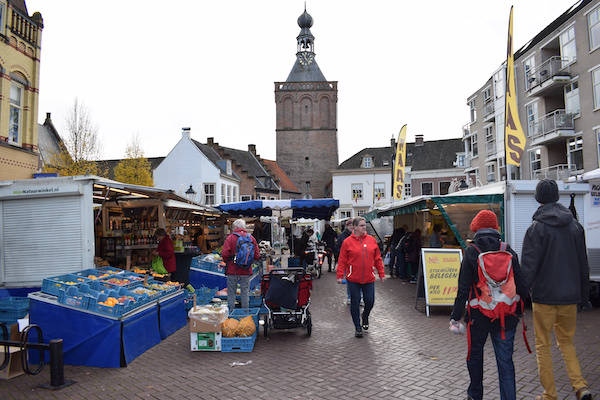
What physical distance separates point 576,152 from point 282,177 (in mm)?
38705

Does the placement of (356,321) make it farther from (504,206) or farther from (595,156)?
(595,156)

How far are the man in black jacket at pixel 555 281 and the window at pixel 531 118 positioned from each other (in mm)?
25756

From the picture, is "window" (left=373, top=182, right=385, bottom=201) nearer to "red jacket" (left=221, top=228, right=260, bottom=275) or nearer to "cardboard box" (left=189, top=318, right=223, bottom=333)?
"red jacket" (left=221, top=228, right=260, bottom=275)

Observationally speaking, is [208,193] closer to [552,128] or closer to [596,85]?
[552,128]

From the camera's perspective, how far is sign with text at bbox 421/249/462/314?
912cm

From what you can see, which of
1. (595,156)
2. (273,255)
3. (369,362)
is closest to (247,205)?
(273,255)

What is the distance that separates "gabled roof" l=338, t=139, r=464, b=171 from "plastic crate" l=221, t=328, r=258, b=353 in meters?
45.7

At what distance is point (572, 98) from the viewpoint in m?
23.5

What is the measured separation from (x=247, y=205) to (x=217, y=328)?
8102 mm

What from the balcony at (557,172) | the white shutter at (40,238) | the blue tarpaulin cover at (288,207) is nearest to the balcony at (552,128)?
the balcony at (557,172)

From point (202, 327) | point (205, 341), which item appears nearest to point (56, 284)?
point (202, 327)

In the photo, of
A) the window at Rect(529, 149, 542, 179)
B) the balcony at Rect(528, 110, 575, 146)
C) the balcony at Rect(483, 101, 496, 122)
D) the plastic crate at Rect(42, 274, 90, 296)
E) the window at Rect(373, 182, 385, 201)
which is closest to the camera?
the plastic crate at Rect(42, 274, 90, 296)

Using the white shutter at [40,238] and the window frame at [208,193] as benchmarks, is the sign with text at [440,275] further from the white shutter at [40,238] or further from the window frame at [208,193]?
the window frame at [208,193]

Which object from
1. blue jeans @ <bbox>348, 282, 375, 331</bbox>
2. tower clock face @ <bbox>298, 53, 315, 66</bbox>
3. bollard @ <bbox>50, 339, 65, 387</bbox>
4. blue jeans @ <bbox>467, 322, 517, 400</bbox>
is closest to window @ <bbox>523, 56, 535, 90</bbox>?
blue jeans @ <bbox>348, 282, 375, 331</bbox>
